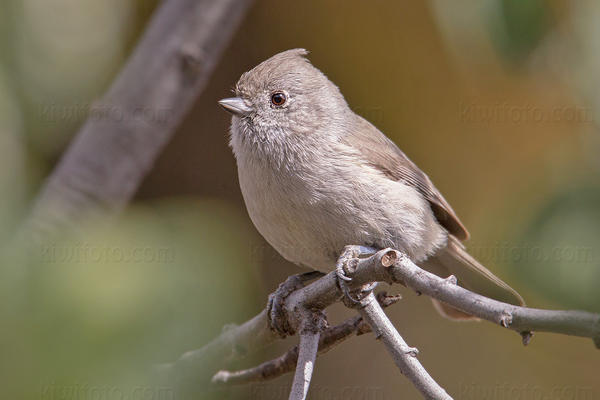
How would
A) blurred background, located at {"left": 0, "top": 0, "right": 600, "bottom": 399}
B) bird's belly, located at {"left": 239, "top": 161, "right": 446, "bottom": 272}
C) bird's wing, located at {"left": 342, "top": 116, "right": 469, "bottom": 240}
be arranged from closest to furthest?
1. blurred background, located at {"left": 0, "top": 0, "right": 600, "bottom": 399}
2. bird's belly, located at {"left": 239, "top": 161, "right": 446, "bottom": 272}
3. bird's wing, located at {"left": 342, "top": 116, "right": 469, "bottom": 240}

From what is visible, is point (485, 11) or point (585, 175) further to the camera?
point (485, 11)

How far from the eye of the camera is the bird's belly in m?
3.28

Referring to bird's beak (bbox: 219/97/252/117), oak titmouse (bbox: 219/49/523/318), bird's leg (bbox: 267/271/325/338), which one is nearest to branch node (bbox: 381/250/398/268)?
bird's leg (bbox: 267/271/325/338)

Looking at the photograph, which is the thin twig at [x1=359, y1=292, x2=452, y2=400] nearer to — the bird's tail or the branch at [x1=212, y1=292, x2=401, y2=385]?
the branch at [x1=212, y1=292, x2=401, y2=385]

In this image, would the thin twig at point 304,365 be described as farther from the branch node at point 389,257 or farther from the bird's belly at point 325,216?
the bird's belly at point 325,216

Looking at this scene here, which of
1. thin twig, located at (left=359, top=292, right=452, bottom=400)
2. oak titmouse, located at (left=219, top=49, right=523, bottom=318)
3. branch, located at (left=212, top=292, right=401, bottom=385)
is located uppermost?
oak titmouse, located at (left=219, top=49, right=523, bottom=318)

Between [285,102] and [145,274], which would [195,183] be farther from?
[145,274]

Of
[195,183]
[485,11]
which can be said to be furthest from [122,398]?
[195,183]

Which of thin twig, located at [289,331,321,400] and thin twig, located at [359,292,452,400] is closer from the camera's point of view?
thin twig, located at [359,292,452,400]

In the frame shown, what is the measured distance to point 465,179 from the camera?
5680 millimetres

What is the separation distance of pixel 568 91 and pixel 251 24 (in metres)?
3.20

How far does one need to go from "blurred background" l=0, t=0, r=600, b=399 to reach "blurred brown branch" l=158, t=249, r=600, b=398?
17 cm

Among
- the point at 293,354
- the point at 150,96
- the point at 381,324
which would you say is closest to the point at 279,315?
the point at 293,354

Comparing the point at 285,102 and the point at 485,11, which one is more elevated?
the point at 485,11
